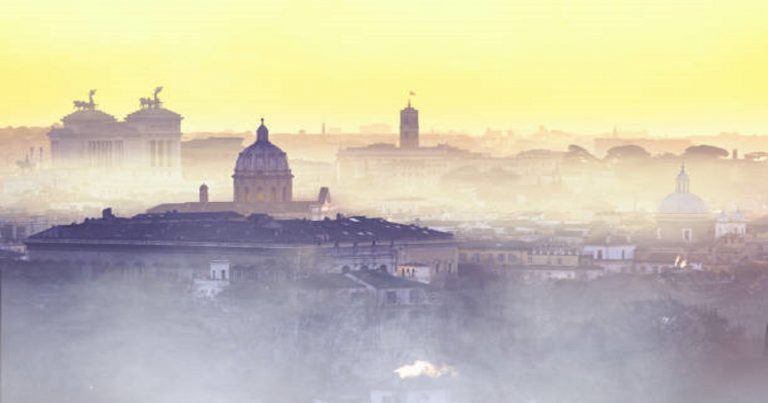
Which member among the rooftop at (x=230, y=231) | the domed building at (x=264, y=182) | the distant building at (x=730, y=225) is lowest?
the distant building at (x=730, y=225)

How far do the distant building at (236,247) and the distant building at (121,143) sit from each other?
156 feet

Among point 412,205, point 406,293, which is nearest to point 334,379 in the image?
point 406,293

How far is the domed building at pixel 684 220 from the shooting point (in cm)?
12879

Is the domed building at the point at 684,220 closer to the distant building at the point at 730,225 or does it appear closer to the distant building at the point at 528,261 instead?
the distant building at the point at 730,225

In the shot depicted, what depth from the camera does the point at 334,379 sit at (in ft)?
257

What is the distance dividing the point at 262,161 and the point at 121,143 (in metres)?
33.7

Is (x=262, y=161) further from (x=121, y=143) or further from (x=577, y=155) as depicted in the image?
(x=577, y=155)

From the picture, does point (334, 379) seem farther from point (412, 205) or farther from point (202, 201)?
point (412, 205)

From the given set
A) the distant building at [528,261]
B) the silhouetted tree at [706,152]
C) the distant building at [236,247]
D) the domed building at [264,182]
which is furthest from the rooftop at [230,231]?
the silhouetted tree at [706,152]

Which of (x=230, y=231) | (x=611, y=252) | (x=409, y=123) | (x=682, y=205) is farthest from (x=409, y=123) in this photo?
(x=230, y=231)

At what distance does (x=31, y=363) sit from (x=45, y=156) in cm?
8082

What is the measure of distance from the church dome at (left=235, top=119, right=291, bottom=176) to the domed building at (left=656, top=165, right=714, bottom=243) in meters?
14.2

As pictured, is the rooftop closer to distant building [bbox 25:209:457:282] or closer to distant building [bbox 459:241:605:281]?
distant building [bbox 25:209:457:282]

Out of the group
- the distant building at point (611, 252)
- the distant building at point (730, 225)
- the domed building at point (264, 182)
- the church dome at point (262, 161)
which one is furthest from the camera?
the distant building at point (730, 225)
